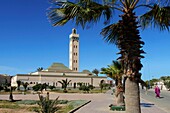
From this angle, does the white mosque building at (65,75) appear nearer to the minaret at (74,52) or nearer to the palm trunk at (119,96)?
the minaret at (74,52)

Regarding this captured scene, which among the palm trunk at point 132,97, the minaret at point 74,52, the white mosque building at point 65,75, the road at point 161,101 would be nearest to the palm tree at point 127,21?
the palm trunk at point 132,97

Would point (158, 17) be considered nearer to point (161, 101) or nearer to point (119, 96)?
point (119, 96)

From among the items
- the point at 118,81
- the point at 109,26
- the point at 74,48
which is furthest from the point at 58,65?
the point at 109,26

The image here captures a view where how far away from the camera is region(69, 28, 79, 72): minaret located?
126812mm

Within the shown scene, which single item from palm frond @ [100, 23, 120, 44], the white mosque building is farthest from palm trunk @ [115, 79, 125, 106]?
the white mosque building

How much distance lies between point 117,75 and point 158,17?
11651mm

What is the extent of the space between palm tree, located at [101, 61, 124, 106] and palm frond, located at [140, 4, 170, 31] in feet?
33.7

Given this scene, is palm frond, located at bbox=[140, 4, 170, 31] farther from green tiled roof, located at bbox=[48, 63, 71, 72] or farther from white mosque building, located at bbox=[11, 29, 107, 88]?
green tiled roof, located at bbox=[48, 63, 71, 72]

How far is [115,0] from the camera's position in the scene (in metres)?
7.55

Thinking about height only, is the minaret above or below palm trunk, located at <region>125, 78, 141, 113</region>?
above

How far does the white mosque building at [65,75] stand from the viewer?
102000 millimetres

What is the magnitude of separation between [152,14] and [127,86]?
7.71 ft

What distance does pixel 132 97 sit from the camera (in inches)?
284

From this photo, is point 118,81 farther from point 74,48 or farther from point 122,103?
point 74,48
